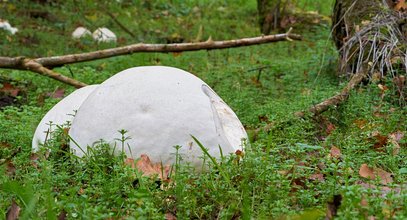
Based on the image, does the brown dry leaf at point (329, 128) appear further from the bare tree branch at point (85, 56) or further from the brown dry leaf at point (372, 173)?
the bare tree branch at point (85, 56)

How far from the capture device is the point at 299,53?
952 cm

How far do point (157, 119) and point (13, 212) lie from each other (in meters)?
1.11

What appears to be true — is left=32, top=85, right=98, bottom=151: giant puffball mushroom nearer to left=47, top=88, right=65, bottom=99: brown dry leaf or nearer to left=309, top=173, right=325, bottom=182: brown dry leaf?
left=309, top=173, right=325, bottom=182: brown dry leaf

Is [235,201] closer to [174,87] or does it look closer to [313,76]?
[174,87]

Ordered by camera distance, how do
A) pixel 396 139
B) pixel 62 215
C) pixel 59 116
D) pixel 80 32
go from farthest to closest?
pixel 80 32
pixel 59 116
pixel 396 139
pixel 62 215

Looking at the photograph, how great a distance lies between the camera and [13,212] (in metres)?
2.76

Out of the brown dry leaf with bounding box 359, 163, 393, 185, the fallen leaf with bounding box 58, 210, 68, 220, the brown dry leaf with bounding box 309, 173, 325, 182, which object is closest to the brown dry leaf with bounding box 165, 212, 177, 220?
the fallen leaf with bounding box 58, 210, 68, 220

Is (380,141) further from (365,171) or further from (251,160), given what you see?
(251,160)

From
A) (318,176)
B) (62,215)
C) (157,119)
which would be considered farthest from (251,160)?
(62,215)

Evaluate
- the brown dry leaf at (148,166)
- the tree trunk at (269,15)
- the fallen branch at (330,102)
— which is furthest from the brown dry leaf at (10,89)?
the tree trunk at (269,15)

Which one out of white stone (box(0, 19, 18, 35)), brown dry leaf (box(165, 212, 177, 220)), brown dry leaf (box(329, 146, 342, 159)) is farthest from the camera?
white stone (box(0, 19, 18, 35))

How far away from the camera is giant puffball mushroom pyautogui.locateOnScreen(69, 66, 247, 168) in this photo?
360cm

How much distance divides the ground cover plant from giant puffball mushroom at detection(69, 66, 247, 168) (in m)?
0.11

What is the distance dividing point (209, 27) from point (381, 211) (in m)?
10.5
